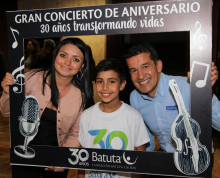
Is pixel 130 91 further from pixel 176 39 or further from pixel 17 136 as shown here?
pixel 17 136

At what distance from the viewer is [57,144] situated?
1297mm

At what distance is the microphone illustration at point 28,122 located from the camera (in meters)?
1.31

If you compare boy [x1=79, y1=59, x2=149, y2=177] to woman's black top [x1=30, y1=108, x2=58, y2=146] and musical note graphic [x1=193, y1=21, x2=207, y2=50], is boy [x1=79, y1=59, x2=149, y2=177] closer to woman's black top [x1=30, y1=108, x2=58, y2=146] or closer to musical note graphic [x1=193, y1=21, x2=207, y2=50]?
woman's black top [x1=30, y1=108, x2=58, y2=146]

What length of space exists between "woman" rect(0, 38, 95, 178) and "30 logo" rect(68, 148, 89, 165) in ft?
0.12

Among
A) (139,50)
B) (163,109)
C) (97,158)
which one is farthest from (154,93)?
(97,158)

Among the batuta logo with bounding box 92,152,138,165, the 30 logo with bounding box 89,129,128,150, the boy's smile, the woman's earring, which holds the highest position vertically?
the woman's earring

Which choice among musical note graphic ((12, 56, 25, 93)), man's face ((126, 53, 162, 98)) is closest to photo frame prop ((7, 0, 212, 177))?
musical note graphic ((12, 56, 25, 93))

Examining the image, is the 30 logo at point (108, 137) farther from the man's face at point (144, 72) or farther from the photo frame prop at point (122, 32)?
the man's face at point (144, 72)

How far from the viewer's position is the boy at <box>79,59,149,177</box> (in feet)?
3.94

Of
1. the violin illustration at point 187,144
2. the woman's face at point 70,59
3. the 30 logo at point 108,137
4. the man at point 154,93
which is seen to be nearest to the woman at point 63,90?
the woman's face at point 70,59

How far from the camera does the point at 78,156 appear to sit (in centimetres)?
126

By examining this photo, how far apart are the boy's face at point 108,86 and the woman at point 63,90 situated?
2.1 inches

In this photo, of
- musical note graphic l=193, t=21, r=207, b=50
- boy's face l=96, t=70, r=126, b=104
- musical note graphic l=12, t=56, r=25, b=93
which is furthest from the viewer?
musical note graphic l=12, t=56, r=25, b=93

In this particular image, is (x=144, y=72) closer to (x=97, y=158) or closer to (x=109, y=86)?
(x=109, y=86)
